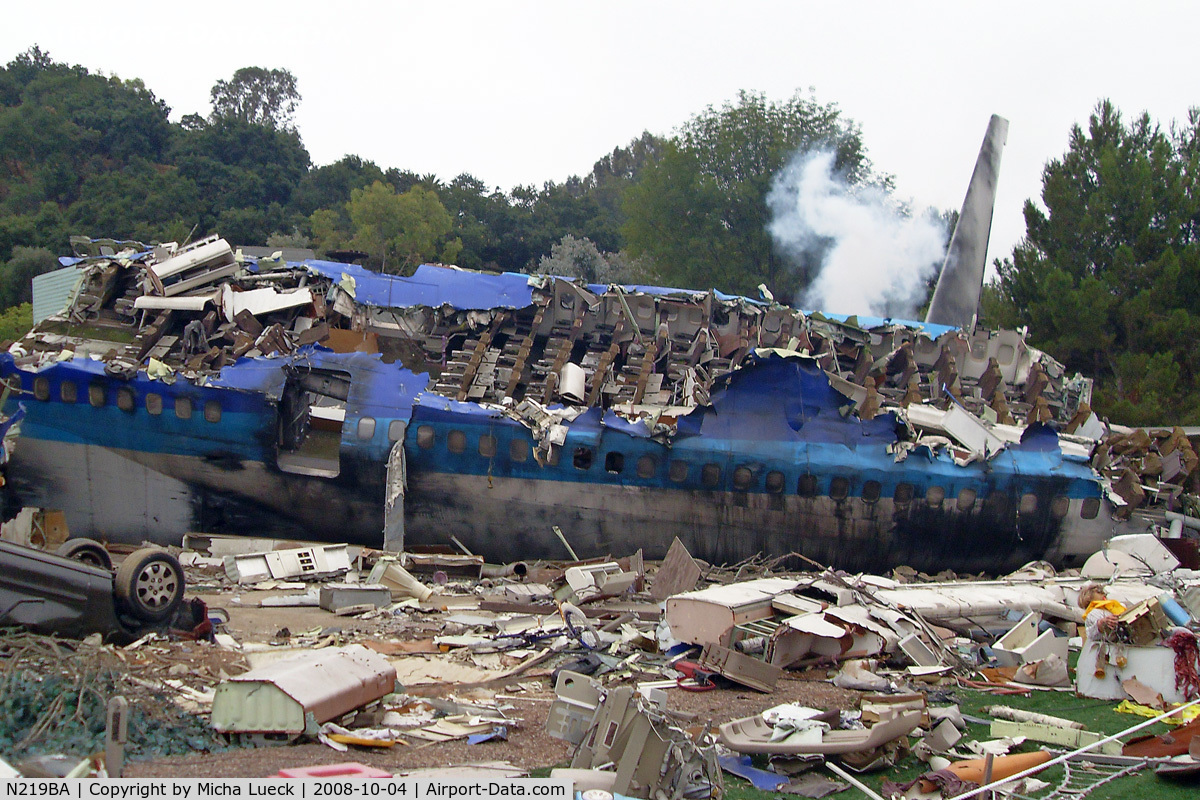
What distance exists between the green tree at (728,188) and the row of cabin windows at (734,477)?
40.6 m

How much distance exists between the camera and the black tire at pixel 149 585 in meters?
11.9

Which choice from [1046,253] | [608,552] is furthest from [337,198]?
[608,552]

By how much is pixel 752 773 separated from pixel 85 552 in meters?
9.10

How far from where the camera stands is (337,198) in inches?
3118

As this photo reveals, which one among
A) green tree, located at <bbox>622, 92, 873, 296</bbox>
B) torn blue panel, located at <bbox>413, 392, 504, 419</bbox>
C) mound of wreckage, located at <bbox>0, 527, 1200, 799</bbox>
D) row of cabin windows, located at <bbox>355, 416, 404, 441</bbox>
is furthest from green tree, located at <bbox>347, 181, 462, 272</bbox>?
mound of wreckage, located at <bbox>0, 527, 1200, 799</bbox>

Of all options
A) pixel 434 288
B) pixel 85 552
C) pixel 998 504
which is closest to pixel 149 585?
pixel 85 552

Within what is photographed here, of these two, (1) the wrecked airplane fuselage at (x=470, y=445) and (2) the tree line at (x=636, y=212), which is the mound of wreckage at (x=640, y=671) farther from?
(2) the tree line at (x=636, y=212)

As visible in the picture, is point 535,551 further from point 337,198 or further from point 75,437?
point 337,198

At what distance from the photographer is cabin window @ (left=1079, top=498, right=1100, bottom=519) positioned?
21703 millimetres

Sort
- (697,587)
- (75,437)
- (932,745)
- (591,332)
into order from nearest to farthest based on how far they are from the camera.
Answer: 1. (932,745)
2. (697,587)
3. (75,437)
4. (591,332)

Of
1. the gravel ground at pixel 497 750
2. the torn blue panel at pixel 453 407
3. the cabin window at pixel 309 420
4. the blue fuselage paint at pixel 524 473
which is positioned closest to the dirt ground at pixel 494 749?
the gravel ground at pixel 497 750

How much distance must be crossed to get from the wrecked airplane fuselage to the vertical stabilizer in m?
11.9

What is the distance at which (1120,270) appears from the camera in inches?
1537

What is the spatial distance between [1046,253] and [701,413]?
27.6 m
